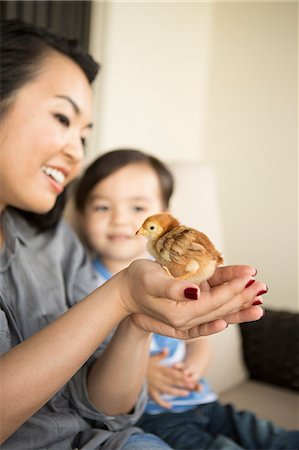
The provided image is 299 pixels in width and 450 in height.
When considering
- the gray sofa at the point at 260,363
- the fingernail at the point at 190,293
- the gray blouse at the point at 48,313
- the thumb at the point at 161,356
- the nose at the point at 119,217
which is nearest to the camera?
the fingernail at the point at 190,293

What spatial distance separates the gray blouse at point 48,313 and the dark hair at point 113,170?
0.28m

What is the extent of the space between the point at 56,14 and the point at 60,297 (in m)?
1.15

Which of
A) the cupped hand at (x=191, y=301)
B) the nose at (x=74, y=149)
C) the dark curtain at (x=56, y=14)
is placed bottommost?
the cupped hand at (x=191, y=301)

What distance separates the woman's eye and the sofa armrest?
974 mm

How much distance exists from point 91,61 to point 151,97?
116cm

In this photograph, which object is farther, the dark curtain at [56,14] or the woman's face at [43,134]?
the dark curtain at [56,14]

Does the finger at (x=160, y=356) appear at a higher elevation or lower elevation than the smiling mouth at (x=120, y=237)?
lower

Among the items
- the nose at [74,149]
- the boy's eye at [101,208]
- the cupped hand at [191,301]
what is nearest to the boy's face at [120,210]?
the boy's eye at [101,208]

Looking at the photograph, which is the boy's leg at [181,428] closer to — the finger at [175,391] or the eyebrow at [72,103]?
the finger at [175,391]

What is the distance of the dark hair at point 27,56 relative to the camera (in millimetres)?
1066

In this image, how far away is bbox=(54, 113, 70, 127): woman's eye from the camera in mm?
1087

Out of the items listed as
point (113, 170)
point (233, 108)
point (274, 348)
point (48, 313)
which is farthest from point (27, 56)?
point (233, 108)

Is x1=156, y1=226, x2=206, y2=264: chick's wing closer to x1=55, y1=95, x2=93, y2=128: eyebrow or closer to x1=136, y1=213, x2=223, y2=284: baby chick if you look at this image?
x1=136, y1=213, x2=223, y2=284: baby chick

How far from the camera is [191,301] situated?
0.68 meters
